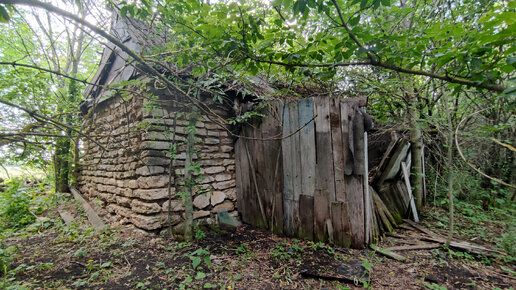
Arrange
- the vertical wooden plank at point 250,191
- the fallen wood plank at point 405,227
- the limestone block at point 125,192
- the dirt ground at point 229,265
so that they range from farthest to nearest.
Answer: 1. the vertical wooden plank at point 250,191
2. the fallen wood plank at point 405,227
3. the limestone block at point 125,192
4. the dirt ground at point 229,265

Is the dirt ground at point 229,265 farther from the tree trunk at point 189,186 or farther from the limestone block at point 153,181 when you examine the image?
the limestone block at point 153,181

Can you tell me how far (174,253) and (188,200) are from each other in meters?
0.66

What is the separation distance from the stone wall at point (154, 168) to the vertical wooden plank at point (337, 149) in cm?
157

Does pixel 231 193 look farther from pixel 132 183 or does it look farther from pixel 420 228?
pixel 420 228

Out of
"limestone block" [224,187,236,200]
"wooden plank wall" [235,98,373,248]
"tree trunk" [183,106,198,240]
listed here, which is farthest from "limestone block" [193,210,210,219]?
"wooden plank wall" [235,98,373,248]

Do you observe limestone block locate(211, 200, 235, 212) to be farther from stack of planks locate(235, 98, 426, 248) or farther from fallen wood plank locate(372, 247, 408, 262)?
fallen wood plank locate(372, 247, 408, 262)

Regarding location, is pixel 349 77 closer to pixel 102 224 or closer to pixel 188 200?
pixel 188 200

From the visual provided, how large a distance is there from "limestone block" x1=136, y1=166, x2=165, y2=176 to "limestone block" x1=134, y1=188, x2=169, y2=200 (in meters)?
0.24

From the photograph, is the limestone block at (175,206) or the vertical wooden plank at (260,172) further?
the vertical wooden plank at (260,172)

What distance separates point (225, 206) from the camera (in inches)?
Answer: 147

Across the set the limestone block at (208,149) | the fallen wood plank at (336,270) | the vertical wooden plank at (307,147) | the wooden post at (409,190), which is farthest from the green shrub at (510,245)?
the limestone block at (208,149)

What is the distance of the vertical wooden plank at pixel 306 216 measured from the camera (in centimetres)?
291

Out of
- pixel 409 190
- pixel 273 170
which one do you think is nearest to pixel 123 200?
pixel 273 170

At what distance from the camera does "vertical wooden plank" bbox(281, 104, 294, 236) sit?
3092 millimetres
